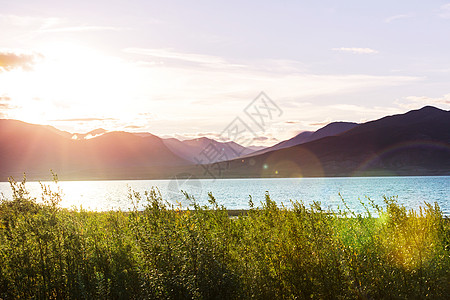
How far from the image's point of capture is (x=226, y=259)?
26.9 feet

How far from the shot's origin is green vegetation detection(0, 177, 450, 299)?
7352 millimetres

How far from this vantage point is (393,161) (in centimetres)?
18838

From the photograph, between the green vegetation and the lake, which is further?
the lake

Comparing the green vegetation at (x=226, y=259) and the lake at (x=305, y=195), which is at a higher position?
the green vegetation at (x=226, y=259)

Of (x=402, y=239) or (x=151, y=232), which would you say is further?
(x=151, y=232)

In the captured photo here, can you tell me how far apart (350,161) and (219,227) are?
7854 inches

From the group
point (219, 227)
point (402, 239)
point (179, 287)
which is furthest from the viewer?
point (219, 227)

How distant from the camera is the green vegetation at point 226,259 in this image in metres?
7.35

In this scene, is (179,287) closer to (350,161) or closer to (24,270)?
(24,270)

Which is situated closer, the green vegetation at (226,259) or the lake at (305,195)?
the green vegetation at (226,259)

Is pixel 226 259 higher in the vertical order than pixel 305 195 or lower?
higher

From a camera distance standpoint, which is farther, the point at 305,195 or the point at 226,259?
A: the point at 305,195

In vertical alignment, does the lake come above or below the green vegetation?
below

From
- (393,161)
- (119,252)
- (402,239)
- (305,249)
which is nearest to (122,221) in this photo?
(119,252)
